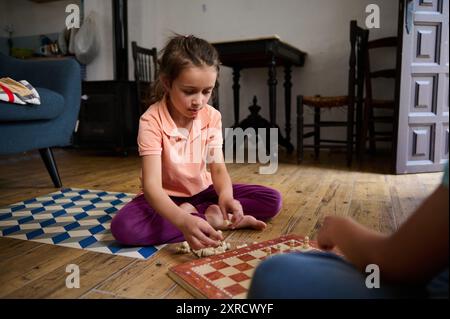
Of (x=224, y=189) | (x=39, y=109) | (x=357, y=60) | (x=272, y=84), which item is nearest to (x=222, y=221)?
(x=224, y=189)

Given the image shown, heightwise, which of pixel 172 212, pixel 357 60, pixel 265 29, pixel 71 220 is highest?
pixel 265 29

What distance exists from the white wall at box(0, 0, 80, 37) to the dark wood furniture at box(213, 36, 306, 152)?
1882 millimetres

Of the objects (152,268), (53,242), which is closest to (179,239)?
(152,268)

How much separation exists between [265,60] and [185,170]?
6.29 feet

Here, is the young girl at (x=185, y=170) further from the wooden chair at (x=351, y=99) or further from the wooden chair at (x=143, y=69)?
the wooden chair at (x=143, y=69)

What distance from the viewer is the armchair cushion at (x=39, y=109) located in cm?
141

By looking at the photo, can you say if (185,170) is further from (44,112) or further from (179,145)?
(44,112)

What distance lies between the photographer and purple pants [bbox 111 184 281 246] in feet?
3.16

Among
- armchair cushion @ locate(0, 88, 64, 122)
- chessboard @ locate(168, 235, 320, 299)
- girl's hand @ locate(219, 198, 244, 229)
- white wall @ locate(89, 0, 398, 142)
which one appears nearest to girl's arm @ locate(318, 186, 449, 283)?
chessboard @ locate(168, 235, 320, 299)

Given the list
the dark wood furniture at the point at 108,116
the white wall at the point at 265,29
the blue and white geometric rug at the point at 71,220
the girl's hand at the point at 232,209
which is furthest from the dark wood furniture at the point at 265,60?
the girl's hand at the point at 232,209

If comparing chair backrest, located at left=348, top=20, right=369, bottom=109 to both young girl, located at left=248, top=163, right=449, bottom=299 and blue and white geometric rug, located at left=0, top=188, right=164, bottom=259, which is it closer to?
blue and white geometric rug, located at left=0, top=188, right=164, bottom=259

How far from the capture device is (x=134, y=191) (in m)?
1.64

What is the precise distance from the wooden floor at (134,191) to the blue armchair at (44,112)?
20cm
